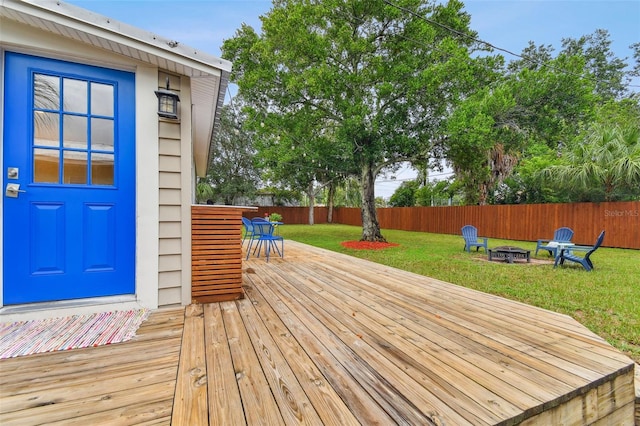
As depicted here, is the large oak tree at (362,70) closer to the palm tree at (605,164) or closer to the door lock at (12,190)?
the palm tree at (605,164)

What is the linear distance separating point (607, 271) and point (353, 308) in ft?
18.6

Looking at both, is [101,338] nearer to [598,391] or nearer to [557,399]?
[557,399]

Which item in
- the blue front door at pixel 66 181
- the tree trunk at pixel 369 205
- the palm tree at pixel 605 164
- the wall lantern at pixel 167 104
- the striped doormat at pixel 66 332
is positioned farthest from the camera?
the tree trunk at pixel 369 205

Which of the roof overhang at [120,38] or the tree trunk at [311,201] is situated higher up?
the roof overhang at [120,38]

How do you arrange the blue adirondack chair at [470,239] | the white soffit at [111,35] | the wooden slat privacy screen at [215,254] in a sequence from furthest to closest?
the blue adirondack chair at [470,239] → the wooden slat privacy screen at [215,254] → the white soffit at [111,35]

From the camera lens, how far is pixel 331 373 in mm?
1510

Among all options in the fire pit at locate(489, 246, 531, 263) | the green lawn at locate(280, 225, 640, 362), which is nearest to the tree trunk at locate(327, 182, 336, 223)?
the green lawn at locate(280, 225, 640, 362)

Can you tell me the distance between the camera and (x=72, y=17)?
2.08m

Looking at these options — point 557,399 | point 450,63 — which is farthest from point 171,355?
point 450,63

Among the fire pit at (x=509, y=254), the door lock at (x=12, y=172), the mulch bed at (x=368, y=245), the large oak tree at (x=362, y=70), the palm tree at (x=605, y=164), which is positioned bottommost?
the mulch bed at (x=368, y=245)

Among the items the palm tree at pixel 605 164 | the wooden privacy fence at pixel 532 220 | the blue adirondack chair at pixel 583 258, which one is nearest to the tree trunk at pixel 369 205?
the blue adirondack chair at pixel 583 258

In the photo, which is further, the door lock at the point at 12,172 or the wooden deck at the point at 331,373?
the door lock at the point at 12,172

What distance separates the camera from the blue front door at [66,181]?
2.12 metres

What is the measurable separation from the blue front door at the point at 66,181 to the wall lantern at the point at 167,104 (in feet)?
0.77
